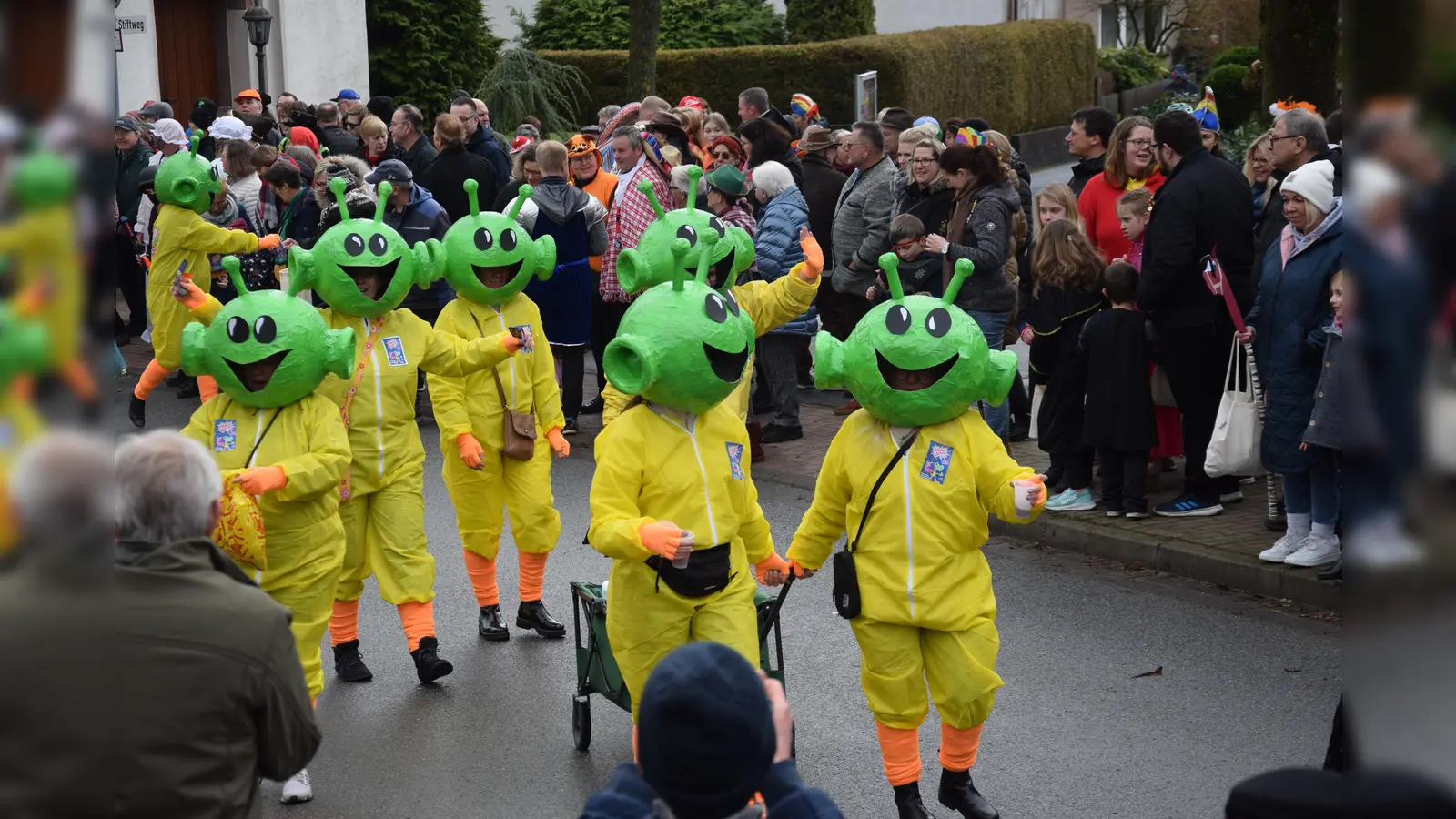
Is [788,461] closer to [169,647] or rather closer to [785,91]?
[169,647]

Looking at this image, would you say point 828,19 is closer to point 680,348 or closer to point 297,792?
point 680,348

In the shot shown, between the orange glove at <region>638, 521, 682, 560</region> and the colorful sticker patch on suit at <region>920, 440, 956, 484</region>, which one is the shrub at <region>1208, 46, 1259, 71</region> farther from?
the orange glove at <region>638, 521, 682, 560</region>

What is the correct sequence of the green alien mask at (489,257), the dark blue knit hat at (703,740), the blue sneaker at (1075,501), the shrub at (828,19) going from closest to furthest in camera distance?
the dark blue knit hat at (703,740) < the green alien mask at (489,257) < the blue sneaker at (1075,501) < the shrub at (828,19)

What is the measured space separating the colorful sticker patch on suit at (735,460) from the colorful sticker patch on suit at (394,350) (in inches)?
70.2

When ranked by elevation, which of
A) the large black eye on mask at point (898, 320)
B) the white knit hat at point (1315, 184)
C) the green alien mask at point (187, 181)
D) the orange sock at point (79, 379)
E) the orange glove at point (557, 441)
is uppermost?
the green alien mask at point (187, 181)

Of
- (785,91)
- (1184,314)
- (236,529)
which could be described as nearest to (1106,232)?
(1184,314)

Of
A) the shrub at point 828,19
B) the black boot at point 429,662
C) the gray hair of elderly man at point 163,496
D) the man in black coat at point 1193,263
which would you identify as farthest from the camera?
the shrub at point 828,19

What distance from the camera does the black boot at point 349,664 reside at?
262 inches

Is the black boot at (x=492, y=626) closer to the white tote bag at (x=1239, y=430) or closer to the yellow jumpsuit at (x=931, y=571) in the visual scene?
the yellow jumpsuit at (x=931, y=571)

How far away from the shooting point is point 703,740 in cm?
266

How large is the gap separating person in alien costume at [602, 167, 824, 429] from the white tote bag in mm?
2187

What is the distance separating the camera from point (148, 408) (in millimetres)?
12414

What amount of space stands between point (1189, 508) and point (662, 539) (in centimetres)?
455

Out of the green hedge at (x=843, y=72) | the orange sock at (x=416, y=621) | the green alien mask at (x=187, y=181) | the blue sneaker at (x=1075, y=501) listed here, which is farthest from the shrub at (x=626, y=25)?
the orange sock at (x=416, y=621)
